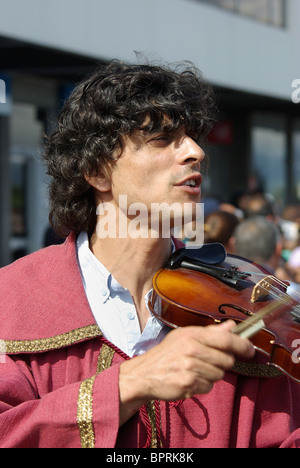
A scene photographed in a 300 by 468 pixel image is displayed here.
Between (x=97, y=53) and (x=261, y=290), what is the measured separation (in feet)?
22.0

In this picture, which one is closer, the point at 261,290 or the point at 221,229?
the point at 261,290

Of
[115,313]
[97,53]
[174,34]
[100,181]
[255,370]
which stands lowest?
[255,370]

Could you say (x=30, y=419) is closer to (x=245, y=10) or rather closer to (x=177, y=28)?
(x=177, y=28)

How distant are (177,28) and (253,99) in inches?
149

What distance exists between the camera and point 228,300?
200cm

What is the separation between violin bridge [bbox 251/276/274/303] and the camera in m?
2.04

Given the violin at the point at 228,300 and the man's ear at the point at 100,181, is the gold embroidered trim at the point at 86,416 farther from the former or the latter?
the man's ear at the point at 100,181

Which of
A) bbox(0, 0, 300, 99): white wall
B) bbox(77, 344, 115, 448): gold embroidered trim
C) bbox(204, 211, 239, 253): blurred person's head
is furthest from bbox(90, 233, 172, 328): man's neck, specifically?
bbox(0, 0, 300, 99): white wall

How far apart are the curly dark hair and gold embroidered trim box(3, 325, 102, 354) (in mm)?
491

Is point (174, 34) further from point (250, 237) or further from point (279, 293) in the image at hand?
point (279, 293)

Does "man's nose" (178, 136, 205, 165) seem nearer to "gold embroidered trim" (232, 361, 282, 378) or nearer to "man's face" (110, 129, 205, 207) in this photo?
"man's face" (110, 129, 205, 207)

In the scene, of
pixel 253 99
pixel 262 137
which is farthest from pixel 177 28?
pixel 262 137

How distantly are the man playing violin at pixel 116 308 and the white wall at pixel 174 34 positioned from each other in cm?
414

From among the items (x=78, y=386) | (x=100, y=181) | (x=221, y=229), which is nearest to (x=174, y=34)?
(x=221, y=229)
